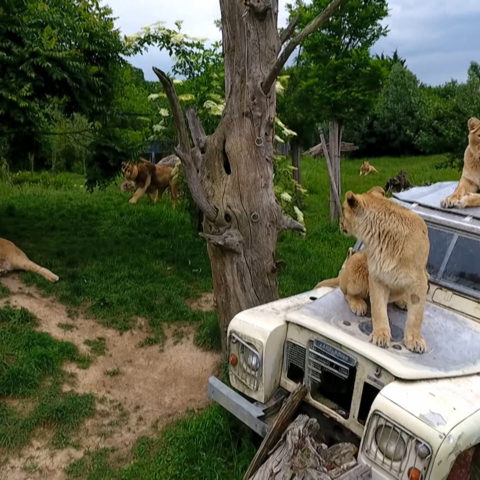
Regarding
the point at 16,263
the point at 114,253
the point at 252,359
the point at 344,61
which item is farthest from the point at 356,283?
the point at 344,61

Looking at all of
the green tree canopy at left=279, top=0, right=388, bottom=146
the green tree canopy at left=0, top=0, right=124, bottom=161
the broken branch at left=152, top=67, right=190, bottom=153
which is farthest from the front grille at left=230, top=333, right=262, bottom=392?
the green tree canopy at left=279, top=0, right=388, bottom=146

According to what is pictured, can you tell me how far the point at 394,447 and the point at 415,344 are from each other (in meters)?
0.70

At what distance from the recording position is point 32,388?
4.91 metres

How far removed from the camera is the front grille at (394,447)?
2605 millimetres

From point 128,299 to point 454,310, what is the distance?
167 inches

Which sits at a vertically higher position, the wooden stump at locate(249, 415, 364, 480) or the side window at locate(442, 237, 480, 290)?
the side window at locate(442, 237, 480, 290)

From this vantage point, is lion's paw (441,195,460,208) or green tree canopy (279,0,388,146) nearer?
lion's paw (441,195,460,208)

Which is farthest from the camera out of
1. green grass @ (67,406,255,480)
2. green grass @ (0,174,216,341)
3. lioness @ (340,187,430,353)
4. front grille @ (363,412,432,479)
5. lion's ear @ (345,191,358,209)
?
green grass @ (0,174,216,341)

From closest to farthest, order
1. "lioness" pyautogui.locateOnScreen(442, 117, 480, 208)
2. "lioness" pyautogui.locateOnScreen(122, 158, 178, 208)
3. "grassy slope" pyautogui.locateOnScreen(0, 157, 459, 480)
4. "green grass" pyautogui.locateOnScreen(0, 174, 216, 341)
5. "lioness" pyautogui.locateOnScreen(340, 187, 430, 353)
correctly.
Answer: "lioness" pyautogui.locateOnScreen(340, 187, 430, 353)
"grassy slope" pyautogui.locateOnScreen(0, 157, 459, 480)
"lioness" pyautogui.locateOnScreen(442, 117, 480, 208)
"green grass" pyautogui.locateOnScreen(0, 174, 216, 341)
"lioness" pyautogui.locateOnScreen(122, 158, 178, 208)

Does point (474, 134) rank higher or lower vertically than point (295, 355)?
higher

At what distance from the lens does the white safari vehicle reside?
266cm

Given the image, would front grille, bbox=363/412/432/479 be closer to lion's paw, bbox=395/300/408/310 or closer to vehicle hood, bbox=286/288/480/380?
vehicle hood, bbox=286/288/480/380

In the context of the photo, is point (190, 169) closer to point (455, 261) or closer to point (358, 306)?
point (358, 306)

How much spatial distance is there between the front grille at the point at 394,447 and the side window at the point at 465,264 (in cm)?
147
